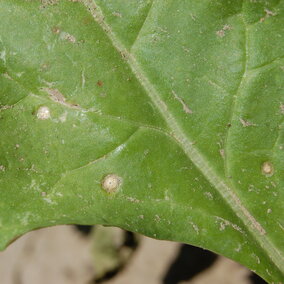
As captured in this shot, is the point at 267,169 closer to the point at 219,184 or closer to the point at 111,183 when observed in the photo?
the point at 219,184

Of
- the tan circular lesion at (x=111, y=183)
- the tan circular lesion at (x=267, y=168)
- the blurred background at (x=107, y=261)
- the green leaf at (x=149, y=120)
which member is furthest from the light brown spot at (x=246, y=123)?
the blurred background at (x=107, y=261)

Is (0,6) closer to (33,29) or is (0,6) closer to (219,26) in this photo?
(33,29)

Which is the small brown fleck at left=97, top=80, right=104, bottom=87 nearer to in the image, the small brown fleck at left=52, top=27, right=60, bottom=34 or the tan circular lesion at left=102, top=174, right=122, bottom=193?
the small brown fleck at left=52, top=27, right=60, bottom=34

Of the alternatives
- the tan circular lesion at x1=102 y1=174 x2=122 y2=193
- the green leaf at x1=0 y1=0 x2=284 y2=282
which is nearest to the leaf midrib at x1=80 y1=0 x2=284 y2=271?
the green leaf at x1=0 y1=0 x2=284 y2=282

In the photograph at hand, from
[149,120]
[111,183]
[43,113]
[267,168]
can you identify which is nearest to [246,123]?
[267,168]

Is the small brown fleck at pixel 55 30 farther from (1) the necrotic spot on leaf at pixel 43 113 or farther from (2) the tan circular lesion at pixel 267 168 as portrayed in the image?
(2) the tan circular lesion at pixel 267 168

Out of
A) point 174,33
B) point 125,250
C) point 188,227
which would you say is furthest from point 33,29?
point 125,250

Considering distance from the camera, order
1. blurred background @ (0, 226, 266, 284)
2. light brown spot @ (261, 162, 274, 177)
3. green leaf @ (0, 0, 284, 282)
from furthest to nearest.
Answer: blurred background @ (0, 226, 266, 284)
light brown spot @ (261, 162, 274, 177)
green leaf @ (0, 0, 284, 282)
